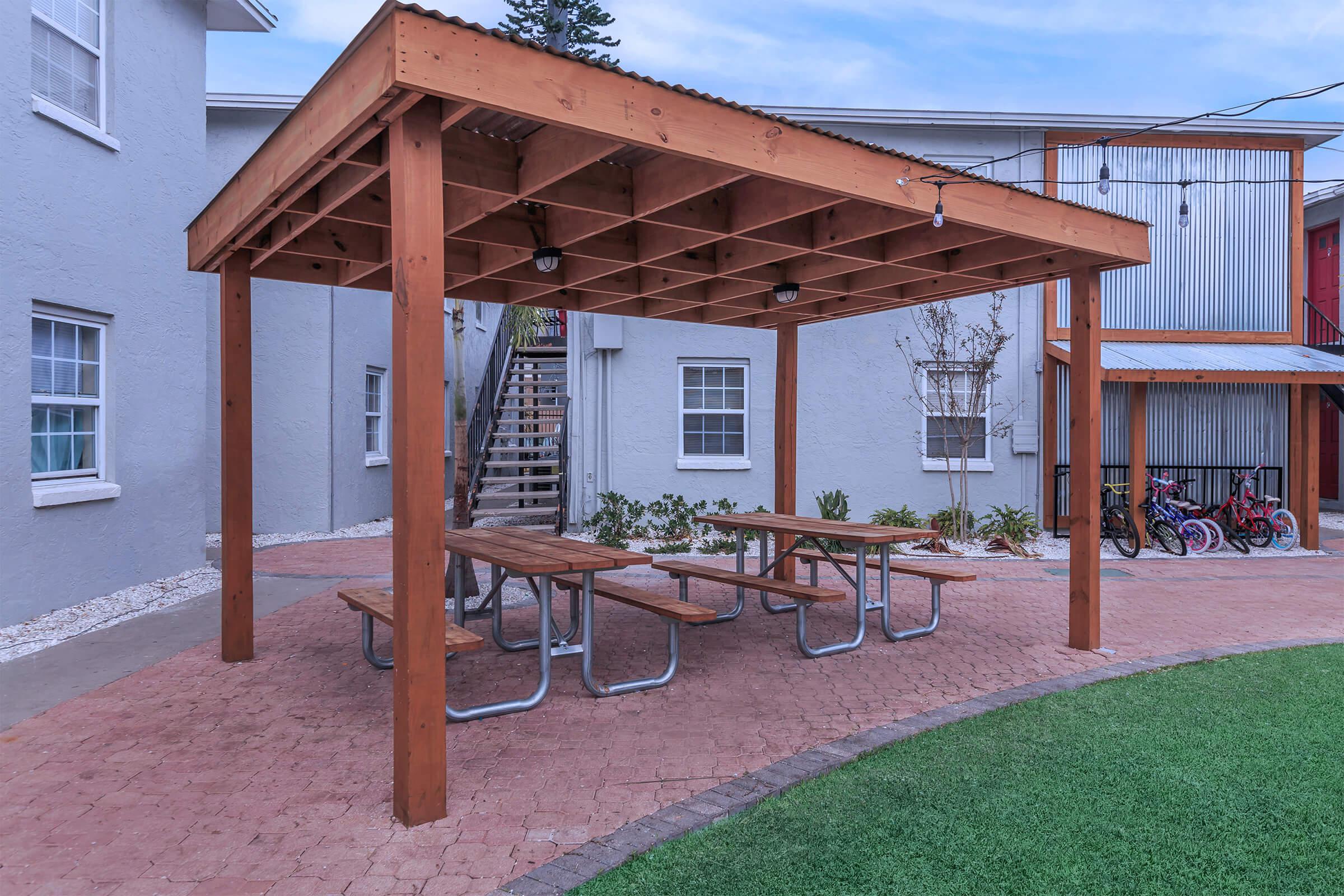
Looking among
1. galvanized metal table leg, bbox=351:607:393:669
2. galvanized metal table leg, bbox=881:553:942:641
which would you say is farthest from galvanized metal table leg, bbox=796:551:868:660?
galvanized metal table leg, bbox=351:607:393:669

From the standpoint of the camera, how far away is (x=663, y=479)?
12.4 metres

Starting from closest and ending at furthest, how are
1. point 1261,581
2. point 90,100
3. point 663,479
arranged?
point 90,100 → point 1261,581 → point 663,479

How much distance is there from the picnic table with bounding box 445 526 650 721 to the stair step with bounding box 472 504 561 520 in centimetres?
500

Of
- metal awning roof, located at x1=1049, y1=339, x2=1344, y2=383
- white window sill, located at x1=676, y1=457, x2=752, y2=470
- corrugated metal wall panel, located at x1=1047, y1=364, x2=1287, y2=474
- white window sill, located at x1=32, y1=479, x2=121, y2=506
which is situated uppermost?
metal awning roof, located at x1=1049, y1=339, x2=1344, y2=383

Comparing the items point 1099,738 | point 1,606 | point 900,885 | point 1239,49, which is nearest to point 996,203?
point 1099,738

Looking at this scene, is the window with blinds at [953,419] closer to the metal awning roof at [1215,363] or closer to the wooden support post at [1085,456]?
the metal awning roof at [1215,363]

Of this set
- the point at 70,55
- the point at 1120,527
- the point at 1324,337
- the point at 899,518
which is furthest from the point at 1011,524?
the point at 70,55

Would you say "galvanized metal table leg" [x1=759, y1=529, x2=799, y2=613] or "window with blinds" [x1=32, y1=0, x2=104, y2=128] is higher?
"window with blinds" [x1=32, y1=0, x2=104, y2=128]

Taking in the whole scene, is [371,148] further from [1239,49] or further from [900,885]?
[1239,49]

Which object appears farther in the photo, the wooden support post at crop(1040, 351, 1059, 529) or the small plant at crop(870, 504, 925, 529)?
the wooden support post at crop(1040, 351, 1059, 529)

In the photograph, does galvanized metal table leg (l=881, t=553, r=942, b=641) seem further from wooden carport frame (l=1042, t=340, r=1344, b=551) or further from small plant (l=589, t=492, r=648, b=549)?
small plant (l=589, t=492, r=648, b=549)

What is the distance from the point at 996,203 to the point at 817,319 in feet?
9.95

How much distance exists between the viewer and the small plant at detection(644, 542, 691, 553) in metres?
10.9

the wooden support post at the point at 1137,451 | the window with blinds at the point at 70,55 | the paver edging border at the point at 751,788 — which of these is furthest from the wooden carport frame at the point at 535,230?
the wooden support post at the point at 1137,451
